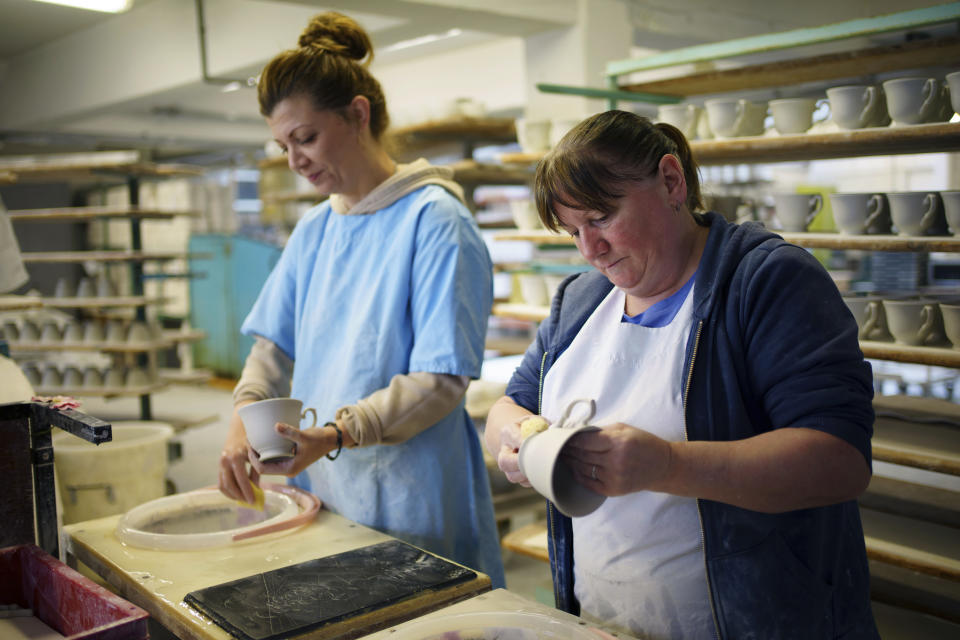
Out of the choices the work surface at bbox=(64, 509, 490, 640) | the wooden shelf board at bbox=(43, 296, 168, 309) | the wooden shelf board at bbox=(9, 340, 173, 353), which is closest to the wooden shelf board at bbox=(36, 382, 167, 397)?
the wooden shelf board at bbox=(9, 340, 173, 353)

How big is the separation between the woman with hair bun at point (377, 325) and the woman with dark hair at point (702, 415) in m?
0.50

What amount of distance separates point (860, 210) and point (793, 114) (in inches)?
13.9

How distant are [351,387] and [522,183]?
13.7 ft

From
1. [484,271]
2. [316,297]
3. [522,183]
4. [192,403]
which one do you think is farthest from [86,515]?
[192,403]

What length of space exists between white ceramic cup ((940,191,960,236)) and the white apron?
1.24m

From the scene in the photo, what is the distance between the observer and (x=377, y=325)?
184cm

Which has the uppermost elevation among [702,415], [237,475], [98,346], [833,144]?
[833,144]

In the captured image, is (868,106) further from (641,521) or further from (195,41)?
(195,41)

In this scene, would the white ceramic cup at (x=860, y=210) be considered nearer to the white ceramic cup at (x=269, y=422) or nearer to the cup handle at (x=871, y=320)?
the cup handle at (x=871, y=320)

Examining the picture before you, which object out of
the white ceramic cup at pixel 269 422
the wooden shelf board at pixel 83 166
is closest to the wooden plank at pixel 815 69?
the white ceramic cup at pixel 269 422

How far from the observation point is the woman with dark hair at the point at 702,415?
3.47 ft

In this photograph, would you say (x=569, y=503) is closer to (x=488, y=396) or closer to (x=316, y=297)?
(x=316, y=297)

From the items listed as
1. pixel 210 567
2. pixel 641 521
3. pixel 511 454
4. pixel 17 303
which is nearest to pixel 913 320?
pixel 641 521

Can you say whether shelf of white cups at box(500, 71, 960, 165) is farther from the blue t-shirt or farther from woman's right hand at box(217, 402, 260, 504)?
woman's right hand at box(217, 402, 260, 504)
